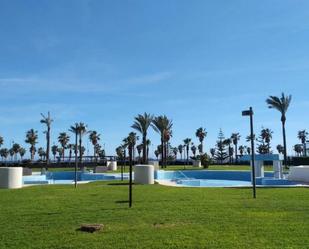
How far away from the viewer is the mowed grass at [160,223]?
768 cm

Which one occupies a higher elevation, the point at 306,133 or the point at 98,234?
the point at 306,133

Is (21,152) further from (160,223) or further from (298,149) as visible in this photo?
(160,223)

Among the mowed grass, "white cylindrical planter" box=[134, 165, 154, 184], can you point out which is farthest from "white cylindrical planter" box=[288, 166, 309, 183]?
the mowed grass

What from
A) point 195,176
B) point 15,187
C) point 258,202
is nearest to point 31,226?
point 258,202

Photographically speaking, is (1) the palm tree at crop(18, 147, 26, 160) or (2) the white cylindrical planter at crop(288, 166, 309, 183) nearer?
(2) the white cylindrical planter at crop(288, 166, 309, 183)

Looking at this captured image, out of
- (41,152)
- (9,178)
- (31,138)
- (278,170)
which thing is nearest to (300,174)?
(278,170)

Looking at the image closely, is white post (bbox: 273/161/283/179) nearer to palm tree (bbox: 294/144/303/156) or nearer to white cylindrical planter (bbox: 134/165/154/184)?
white cylindrical planter (bbox: 134/165/154/184)

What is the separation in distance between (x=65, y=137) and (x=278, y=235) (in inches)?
3896

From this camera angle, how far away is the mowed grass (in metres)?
7.68

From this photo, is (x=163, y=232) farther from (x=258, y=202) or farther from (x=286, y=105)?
(x=286, y=105)

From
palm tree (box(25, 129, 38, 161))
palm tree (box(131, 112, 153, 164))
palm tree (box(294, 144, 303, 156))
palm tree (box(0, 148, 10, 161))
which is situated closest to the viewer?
palm tree (box(131, 112, 153, 164))

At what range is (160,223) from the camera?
9.54 meters

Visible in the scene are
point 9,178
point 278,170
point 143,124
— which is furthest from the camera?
point 143,124

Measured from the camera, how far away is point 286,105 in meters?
56.4
